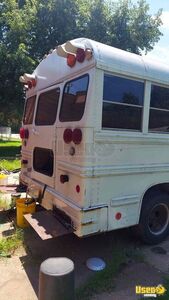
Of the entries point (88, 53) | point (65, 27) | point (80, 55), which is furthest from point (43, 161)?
point (65, 27)

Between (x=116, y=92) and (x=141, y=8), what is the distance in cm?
1340

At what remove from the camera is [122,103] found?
13.0ft

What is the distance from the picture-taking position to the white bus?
12.1 ft

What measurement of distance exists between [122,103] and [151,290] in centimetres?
226

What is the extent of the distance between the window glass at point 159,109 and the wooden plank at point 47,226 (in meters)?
1.83

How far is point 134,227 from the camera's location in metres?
4.53

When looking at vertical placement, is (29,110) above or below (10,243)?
above

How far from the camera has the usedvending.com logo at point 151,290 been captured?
3341 millimetres

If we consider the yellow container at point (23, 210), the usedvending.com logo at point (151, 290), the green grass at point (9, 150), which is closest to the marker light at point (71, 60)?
the yellow container at point (23, 210)

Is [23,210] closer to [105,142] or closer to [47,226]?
[47,226]

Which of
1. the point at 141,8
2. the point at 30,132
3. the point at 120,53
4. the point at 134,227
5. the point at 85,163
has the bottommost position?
the point at 134,227

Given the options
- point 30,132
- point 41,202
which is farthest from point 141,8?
point 41,202

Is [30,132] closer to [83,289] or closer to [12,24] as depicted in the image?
[83,289]

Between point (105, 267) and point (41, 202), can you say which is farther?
point (41, 202)
